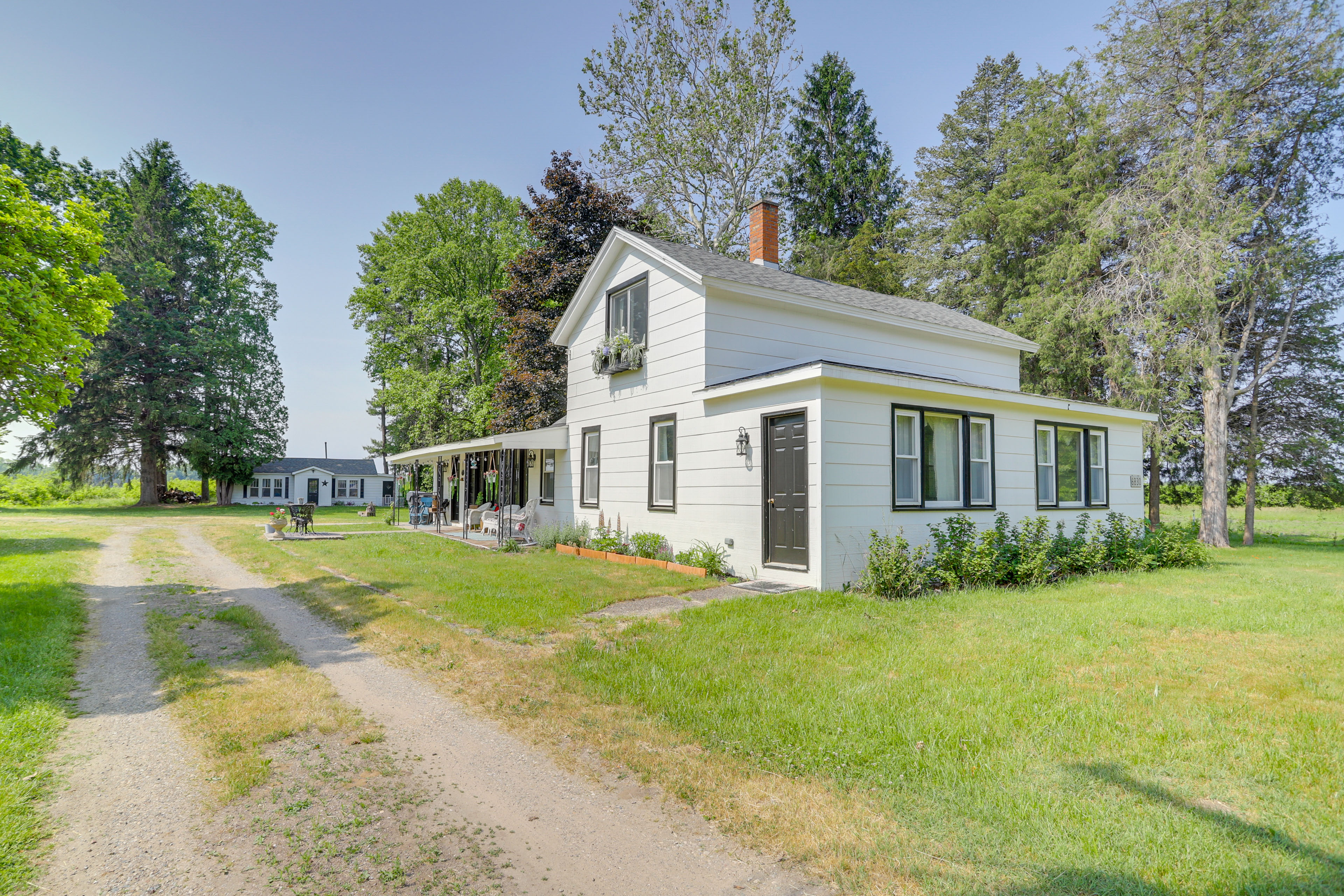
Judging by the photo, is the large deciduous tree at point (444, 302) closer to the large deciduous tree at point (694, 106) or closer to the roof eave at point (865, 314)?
the large deciduous tree at point (694, 106)

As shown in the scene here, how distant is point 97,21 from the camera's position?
10797mm

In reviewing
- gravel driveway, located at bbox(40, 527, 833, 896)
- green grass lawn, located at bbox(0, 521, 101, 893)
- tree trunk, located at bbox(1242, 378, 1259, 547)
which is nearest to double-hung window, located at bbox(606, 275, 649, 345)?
gravel driveway, located at bbox(40, 527, 833, 896)

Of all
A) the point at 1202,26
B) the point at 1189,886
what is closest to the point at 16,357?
the point at 1189,886

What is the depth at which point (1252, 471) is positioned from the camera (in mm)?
19828

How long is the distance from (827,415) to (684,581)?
11.1 feet

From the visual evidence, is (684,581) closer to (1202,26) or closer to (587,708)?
(587,708)

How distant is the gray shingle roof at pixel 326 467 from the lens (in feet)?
158

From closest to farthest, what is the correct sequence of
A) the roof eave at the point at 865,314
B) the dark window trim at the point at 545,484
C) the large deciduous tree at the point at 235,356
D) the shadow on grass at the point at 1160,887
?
the shadow on grass at the point at 1160,887, the roof eave at the point at 865,314, the dark window trim at the point at 545,484, the large deciduous tree at the point at 235,356

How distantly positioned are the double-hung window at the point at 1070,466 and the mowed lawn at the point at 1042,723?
446 centimetres

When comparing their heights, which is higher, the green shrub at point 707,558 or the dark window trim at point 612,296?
the dark window trim at point 612,296

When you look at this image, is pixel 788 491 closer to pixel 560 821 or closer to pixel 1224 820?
pixel 1224 820

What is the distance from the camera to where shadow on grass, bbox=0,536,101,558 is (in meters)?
13.3

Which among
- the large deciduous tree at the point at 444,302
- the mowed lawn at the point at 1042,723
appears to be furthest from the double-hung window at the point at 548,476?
the large deciduous tree at the point at 444,302

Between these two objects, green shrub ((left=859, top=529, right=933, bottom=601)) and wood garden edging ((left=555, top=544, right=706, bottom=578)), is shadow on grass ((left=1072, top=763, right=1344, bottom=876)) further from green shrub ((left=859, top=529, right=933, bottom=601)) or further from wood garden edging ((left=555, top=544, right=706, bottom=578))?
wood garden edging ((left=555, top=544, right=706, bottom=578))
